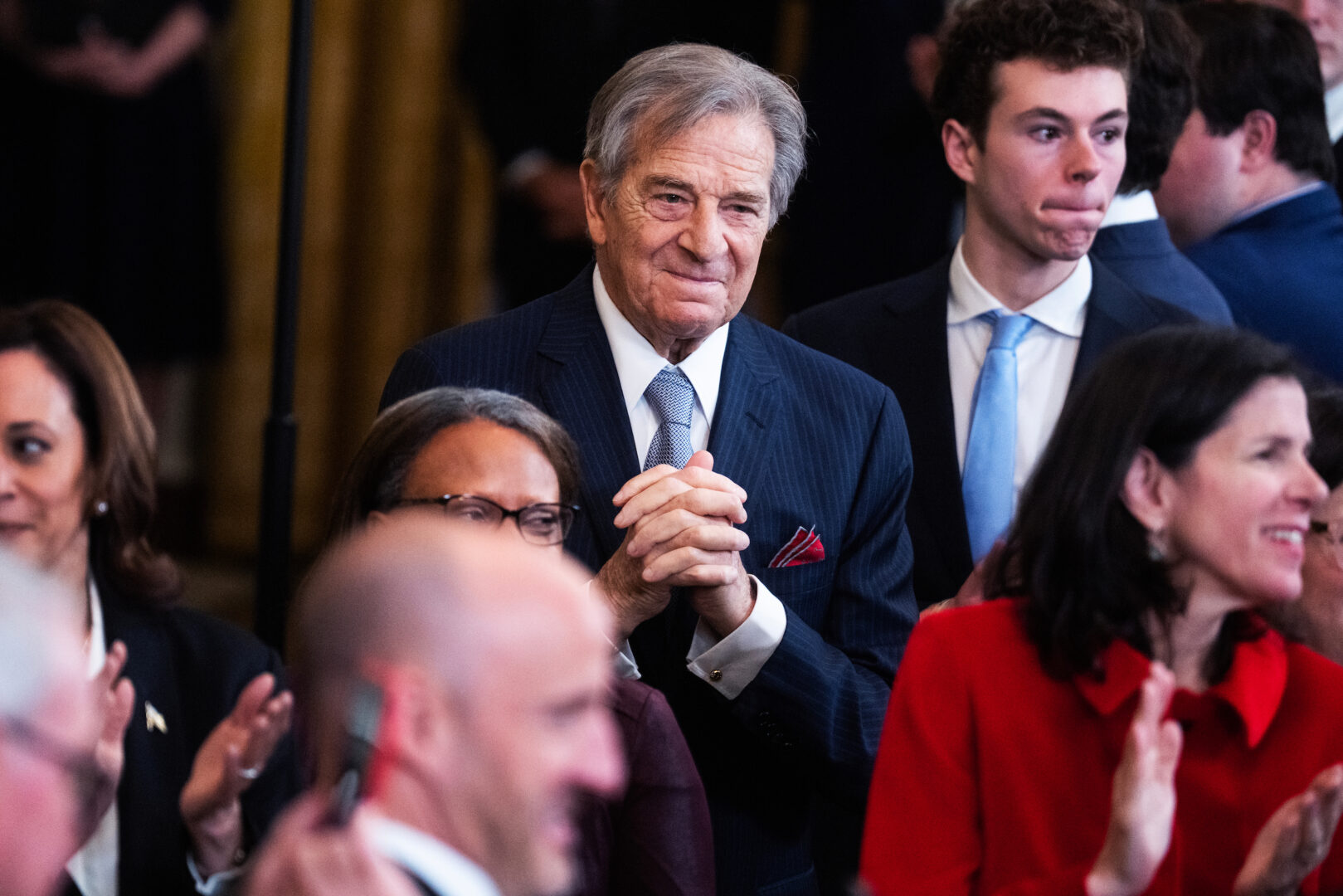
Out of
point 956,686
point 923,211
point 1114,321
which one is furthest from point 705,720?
point 923,211

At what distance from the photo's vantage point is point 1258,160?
3014mm

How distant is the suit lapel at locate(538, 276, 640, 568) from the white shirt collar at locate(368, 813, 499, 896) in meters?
1.02

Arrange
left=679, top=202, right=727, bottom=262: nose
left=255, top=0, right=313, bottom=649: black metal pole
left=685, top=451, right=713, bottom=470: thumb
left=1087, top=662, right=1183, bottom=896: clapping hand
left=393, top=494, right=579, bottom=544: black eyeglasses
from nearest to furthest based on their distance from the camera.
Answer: left=1087, top=662, right=1183, bottom=896: clapping hand → left=393, top=494, right=579, bottom=544: black eyeglasses → left=685, top=451, right=713, bottom=470: thumb → left=679, top=202, right=727, bottom=262: nose → left=255, top=0, right=313, bottom=649: black metal pole

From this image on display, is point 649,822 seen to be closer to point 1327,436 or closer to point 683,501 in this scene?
point 683,501

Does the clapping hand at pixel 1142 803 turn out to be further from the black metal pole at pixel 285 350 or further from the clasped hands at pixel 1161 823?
the black metal pole at pixel 285 350

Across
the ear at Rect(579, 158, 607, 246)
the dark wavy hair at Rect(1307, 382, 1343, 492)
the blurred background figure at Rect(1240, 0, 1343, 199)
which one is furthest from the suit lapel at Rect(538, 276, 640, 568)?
the blurred background figure at Rect(1240, 0, 1343, 199)

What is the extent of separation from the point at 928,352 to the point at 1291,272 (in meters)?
0.73

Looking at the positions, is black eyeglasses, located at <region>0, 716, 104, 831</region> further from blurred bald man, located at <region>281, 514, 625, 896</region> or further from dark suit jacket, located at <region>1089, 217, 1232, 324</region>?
dark suit jacket, located at <region>1089, 217, 1232, 324</region>

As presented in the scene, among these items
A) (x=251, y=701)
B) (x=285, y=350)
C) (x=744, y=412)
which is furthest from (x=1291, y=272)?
(x=251, y=701)

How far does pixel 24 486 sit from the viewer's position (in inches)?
87.1

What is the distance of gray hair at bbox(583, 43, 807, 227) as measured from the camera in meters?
2.19

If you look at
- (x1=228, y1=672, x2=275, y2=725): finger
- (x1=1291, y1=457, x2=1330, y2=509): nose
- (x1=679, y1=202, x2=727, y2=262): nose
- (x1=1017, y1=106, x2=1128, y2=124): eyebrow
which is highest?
(x1=1017, y1=106, x2=1128, y2=124): eyebrow

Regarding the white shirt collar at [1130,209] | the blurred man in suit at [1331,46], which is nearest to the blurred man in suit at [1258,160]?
the white shirt collar at [1130,209]

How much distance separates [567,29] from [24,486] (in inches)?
78.1
